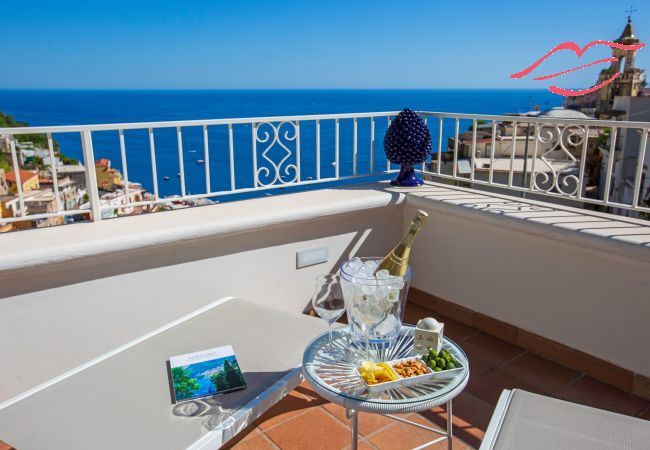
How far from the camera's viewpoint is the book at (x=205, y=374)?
1.49 metres

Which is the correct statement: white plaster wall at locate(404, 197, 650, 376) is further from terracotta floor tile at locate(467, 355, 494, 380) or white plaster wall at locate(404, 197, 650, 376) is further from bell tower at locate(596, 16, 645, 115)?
bell tower at locate(596, 16, 645, 115)

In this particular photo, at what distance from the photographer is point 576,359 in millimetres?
2549

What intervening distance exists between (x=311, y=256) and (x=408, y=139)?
105cm

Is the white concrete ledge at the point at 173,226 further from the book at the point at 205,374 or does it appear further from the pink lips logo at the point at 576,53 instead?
the pink lips logo at the point at 576,53

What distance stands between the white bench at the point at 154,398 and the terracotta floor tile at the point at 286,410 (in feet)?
1.59

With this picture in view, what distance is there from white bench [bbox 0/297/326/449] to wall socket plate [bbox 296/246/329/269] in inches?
39.0

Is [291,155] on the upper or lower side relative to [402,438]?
upper

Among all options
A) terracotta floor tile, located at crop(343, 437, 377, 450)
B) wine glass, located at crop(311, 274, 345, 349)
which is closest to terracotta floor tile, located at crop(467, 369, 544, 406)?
terracotta floor tile, located at crop(343, 437, 377, 450)

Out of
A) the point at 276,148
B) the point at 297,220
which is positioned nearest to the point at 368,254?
the point at 297,220

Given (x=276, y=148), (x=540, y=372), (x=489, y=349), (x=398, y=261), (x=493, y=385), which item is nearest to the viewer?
(x=398, y=261)

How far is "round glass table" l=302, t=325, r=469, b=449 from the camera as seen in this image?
4.25ft

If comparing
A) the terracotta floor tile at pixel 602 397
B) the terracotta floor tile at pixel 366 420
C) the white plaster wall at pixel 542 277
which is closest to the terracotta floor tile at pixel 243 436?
the terracotta floor tile at pixel 366 420

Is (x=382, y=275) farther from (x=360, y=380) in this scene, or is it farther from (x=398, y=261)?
(x=360, y=380)

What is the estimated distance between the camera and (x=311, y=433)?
2.06 meters
